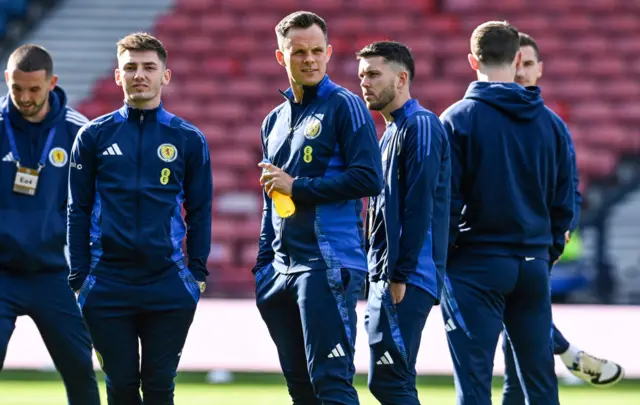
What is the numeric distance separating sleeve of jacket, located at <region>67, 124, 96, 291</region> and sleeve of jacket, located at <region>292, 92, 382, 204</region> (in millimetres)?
939

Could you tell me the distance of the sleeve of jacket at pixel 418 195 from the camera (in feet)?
15.7

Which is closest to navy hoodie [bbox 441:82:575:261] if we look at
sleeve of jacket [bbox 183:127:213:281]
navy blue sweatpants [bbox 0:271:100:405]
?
sleeve of jacket [bbox 183:127:213:281]

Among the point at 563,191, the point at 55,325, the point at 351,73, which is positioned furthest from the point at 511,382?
the point at 351,73

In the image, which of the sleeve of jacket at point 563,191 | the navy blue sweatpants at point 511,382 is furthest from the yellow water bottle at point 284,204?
the navy blue sweatpants at point 511,382

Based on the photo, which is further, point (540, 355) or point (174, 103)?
point (174, 103)

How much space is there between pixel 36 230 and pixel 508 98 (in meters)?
2.35

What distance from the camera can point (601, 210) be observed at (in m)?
14.2

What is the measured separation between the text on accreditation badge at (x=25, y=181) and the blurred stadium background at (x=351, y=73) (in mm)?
7930

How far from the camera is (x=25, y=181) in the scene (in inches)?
217

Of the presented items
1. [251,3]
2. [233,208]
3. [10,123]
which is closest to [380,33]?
[251,3]

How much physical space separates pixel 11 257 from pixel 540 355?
255 cm

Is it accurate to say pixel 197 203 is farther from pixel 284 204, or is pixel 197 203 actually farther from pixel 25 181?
pixel 25 181

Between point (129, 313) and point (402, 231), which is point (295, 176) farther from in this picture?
point (129, 313)

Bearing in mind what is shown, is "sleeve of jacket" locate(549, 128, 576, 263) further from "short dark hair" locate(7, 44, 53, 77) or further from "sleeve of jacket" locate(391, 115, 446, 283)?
"short dark hair" locate(7, 44, 53, 77)
